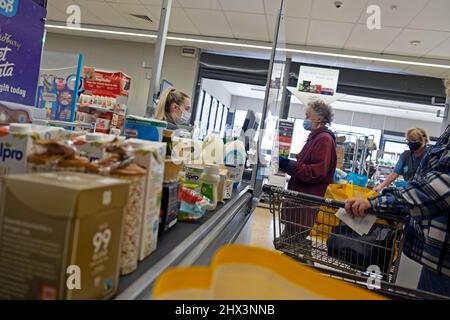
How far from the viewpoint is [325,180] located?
3209 mm

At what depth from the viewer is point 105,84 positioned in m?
5.61

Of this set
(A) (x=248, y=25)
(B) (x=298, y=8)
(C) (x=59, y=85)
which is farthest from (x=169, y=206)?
(A) (x=248, y=25)

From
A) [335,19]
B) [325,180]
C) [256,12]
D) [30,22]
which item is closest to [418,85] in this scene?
[335,19]

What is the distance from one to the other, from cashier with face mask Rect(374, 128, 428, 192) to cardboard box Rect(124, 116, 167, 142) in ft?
14.2

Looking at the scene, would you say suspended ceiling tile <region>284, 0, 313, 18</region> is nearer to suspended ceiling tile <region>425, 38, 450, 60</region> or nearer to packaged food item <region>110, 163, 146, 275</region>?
suspended ceiling tile <region>425, 38, 450, 60</region>

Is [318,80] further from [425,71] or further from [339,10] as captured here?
[339,10]

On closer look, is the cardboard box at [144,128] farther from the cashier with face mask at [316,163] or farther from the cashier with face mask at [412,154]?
the cashier with face mask at [412,154]

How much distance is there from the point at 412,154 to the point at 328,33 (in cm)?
267

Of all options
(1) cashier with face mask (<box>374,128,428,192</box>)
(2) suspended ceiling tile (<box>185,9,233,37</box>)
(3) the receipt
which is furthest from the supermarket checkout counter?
(2) suspended ceiling tile (<box>185,9,233,37</box>)

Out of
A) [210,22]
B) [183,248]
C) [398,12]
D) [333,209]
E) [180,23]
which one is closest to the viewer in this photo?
[183,248]

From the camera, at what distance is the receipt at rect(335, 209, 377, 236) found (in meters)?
1.62

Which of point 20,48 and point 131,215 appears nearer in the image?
point 131,215

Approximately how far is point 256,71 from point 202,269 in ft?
26.9
